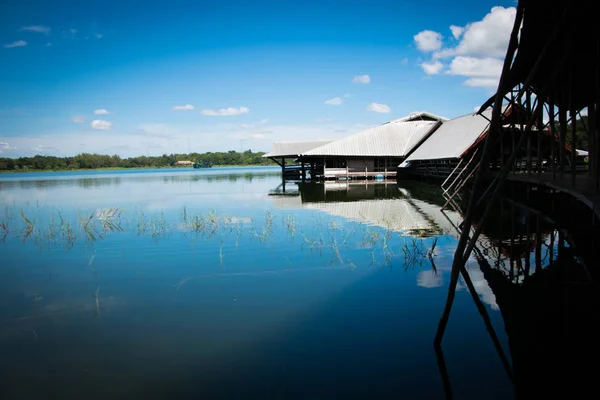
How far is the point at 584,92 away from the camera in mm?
11688

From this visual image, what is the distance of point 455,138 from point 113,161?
145 metres

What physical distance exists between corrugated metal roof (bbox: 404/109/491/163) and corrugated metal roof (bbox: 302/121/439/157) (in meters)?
4.25

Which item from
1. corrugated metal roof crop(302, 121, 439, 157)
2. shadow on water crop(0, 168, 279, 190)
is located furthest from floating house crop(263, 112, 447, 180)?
shadow on water crop(0, 168, 279, 190)

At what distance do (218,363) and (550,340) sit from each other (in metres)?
4.56

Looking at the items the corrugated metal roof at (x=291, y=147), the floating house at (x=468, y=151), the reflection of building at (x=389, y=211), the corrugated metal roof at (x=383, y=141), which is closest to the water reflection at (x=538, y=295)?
the reflection of building at (x=389, y=211)

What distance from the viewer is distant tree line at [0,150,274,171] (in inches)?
4665

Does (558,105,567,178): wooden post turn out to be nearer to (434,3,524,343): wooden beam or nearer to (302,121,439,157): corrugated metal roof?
(434,3,524,343): wooden beam

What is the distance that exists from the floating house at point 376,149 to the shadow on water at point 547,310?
28365 millimetres

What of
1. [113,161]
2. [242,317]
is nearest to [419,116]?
[242,317]

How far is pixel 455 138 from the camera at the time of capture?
2914 centimetres

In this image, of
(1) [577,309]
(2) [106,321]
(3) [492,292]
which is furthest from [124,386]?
(1) [577,309]

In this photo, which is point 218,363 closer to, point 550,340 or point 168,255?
point 550,340

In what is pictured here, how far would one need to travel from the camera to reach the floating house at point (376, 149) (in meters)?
38.9

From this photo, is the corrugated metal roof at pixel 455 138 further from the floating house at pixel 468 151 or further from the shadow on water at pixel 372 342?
the shadow on water at pixel 372 342
